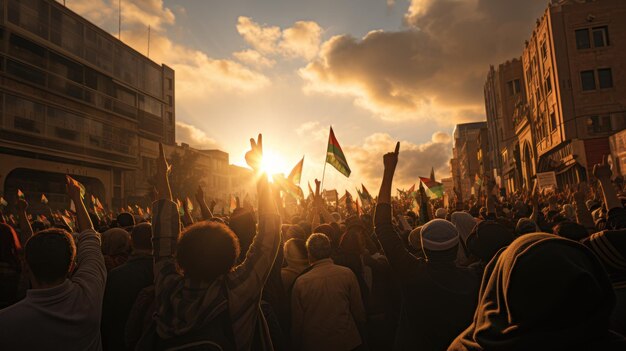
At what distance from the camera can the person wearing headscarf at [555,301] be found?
1406mm

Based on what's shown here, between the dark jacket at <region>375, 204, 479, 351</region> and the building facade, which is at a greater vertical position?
the building facade

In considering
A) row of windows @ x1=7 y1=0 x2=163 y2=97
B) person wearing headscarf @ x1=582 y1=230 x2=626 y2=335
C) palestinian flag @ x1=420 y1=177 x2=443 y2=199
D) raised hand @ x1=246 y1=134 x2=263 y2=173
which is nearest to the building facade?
palestinian flag @ x1=420 y1=177 x2=443 y2=199

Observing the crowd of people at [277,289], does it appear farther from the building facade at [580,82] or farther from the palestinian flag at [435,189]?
the building facade at [580,82]

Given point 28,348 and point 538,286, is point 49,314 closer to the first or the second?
point 28,348

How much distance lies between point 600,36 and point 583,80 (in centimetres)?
415

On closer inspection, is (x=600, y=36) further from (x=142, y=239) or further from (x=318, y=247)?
(x=142, y=239)

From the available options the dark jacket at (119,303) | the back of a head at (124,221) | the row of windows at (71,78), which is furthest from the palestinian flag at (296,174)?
the row of windows at (71,78)

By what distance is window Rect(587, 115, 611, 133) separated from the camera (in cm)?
3247

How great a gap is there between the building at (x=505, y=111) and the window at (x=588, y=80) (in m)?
17.5

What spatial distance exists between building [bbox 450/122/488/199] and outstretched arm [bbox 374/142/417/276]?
70.3 metres

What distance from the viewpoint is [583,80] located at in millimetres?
33875

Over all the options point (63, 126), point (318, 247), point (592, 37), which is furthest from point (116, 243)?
point (592, 37)

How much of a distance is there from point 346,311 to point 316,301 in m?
0.33

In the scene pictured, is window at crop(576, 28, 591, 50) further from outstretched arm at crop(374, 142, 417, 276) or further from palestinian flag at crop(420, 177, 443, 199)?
outstretched arm at crop(374, 142, 417, 276)
